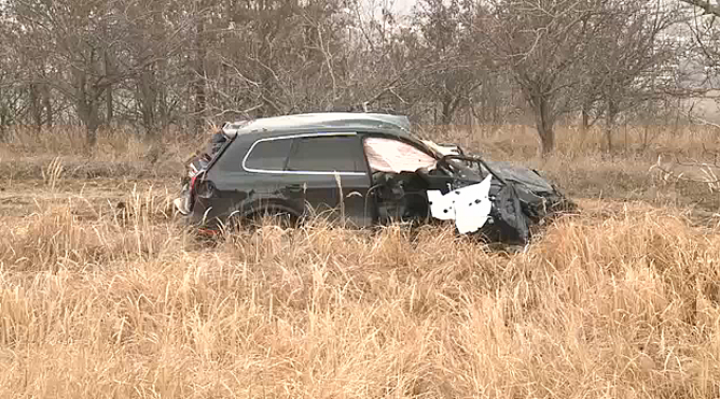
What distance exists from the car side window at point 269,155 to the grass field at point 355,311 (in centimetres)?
89

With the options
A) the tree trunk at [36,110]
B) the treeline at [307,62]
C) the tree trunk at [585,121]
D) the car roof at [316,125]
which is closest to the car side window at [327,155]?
the car roof at [316,125]

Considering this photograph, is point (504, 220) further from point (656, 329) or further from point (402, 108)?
point (402, 108)

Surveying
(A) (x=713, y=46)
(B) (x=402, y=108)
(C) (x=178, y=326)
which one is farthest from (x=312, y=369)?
(B) (x=402, y=108)

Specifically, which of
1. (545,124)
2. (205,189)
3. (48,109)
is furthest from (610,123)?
(48,109)

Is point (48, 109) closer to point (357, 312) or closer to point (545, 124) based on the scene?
point (545, 124)

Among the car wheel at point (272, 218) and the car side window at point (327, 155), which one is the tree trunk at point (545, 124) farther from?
the car wheel at point (272, 218)

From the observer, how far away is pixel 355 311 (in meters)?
4.24

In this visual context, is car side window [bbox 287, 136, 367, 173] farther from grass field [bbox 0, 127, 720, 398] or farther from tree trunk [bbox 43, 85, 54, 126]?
tree trunk [bbox 43, 85, 54, 126]

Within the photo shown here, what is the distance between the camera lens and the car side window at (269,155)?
253 inches

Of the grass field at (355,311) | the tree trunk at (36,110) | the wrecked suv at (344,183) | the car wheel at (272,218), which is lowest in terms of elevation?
the grass field at (355,311)

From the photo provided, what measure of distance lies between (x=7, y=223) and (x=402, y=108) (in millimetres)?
9883

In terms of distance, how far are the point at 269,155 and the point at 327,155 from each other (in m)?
0.62

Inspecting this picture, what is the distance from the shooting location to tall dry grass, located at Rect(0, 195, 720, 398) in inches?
134

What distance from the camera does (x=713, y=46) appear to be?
9578 mm
